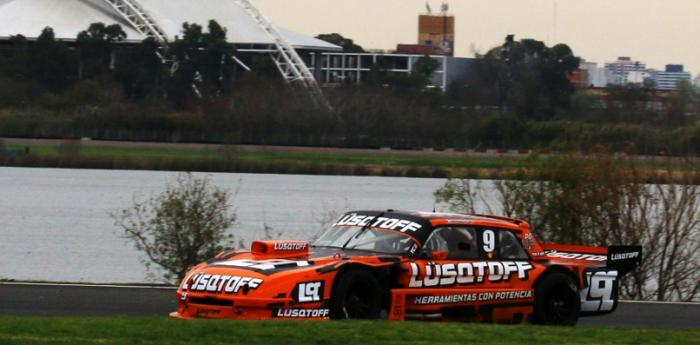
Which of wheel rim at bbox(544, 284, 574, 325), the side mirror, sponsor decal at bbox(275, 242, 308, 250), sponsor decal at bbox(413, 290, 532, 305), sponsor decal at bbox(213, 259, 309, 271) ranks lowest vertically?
wheel rim at bbox(544, 284, 574, 325)

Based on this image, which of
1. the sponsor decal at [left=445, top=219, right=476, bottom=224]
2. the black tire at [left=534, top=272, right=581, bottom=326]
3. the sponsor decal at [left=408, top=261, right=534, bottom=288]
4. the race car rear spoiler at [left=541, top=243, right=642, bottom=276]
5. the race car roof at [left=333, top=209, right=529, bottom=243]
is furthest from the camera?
the race car rear spoiler at [left=541, top=243, right=642, bottom=276]

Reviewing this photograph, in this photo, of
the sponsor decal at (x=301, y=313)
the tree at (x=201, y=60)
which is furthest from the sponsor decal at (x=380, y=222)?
the tree at (x=201, y=60)

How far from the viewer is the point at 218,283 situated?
12.0 meters

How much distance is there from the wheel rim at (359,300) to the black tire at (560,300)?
234 centimetres

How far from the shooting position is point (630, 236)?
21219 mm

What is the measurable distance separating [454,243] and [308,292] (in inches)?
84.5

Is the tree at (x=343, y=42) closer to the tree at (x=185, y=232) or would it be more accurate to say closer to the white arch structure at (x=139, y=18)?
the white arch structure at (x=139, y=18)

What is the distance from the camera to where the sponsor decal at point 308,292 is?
11766mm

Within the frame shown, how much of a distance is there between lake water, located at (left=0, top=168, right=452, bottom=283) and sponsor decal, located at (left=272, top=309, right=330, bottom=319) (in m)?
11.5

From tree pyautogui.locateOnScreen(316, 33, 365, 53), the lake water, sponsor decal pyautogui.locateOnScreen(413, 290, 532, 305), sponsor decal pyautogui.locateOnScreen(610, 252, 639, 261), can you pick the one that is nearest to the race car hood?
sponsor decal pyautogui.locateOnScreen(413, 290, 532, 305)

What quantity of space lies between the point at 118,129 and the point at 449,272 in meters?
83.2

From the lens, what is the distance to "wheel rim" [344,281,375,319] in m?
12.1

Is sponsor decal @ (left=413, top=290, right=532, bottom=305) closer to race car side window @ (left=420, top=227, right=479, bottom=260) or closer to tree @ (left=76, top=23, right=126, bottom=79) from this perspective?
race car side window @ (left=420, top=227, right=479, bottom=260)

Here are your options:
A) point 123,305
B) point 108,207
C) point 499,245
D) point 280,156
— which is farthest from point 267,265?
point 280,156
